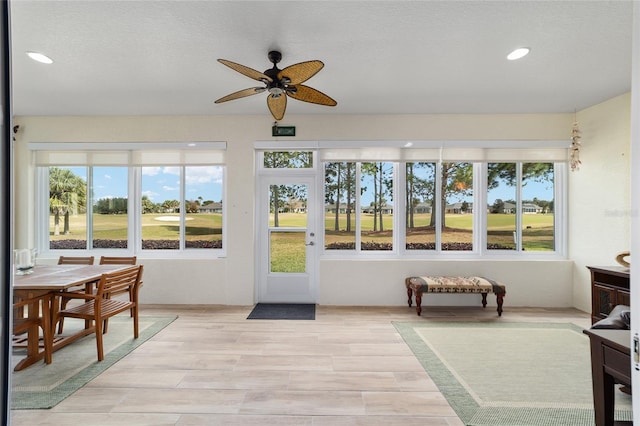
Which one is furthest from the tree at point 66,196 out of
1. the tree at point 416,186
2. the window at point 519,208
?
the window at point 519,208

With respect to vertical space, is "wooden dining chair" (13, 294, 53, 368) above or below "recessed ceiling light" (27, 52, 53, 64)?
below

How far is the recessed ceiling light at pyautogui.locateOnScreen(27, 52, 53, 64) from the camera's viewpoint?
2.86 metres

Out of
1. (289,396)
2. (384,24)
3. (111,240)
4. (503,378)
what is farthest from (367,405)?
(111,240)

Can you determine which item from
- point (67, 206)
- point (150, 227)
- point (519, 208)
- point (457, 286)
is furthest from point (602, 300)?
point (67, 206)

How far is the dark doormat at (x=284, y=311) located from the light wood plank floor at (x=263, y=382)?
263mm

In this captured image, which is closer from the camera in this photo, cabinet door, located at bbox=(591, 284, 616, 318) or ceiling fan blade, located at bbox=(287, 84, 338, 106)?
ceiling fan blade, located at bbox=(287, 84, 338, 106)

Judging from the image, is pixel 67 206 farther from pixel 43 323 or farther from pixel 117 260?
pixel 43 323

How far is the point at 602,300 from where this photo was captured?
11.1ft

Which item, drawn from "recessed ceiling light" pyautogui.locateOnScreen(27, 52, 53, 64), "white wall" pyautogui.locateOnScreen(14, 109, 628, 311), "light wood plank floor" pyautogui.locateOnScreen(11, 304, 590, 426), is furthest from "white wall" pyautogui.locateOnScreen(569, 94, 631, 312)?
"recessed ceiling light" pyautogui.locateOnScreen(27, 52, 53, 64)

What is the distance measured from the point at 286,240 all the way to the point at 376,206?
1.46 metres

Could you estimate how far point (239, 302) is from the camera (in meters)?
4.62

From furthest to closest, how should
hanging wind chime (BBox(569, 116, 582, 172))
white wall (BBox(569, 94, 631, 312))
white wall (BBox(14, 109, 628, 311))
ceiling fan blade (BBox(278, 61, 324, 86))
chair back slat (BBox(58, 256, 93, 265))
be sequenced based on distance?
white wall (BBox(14, 109, 628, 311))
hanging wind chime (BBox(569, 116, 582, 172))
chair back slat (BBox(58, 256, 93, 265))
white wall (BBox(569, 94, 631, 312))
ceiling fan blade (BBox(278, 61, 324, 86))

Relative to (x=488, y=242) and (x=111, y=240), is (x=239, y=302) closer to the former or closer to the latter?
(x=111, y=240)

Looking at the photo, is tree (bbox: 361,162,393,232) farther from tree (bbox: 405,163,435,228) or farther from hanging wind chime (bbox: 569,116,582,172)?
hanging wind chime (bbox: 569,116,582,172)
